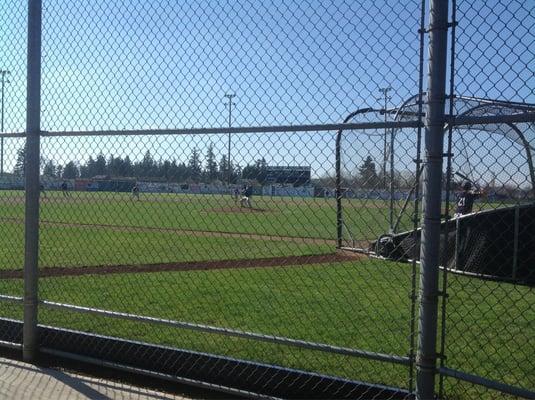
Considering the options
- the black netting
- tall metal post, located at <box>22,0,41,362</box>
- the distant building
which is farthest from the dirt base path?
the distant building

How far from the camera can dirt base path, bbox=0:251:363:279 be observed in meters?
9.13

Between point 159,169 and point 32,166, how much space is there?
1155 mm

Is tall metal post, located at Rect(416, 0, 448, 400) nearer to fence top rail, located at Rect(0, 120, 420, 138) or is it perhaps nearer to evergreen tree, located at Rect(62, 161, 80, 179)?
fence top rail, located at Rect(0, 120, 420, 138)

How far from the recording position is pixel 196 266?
34.0ft

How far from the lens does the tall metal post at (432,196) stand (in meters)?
3.02

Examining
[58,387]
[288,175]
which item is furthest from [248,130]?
[58,387]

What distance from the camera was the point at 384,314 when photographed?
6566 millimetres

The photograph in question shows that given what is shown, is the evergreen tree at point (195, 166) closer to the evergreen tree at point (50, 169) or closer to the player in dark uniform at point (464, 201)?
the evergreen tree at point (50, 169)

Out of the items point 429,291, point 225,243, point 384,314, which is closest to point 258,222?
point 225,243

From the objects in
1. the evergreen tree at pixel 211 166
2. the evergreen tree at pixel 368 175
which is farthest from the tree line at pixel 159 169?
the evergreen tree at pixel 368 175

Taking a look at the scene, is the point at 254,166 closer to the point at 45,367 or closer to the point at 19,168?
the point at 45,367

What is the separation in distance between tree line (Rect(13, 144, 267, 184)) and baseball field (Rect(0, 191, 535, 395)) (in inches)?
33.6

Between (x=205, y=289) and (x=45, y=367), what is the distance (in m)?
3.62

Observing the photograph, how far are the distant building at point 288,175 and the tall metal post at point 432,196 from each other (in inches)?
53.6
